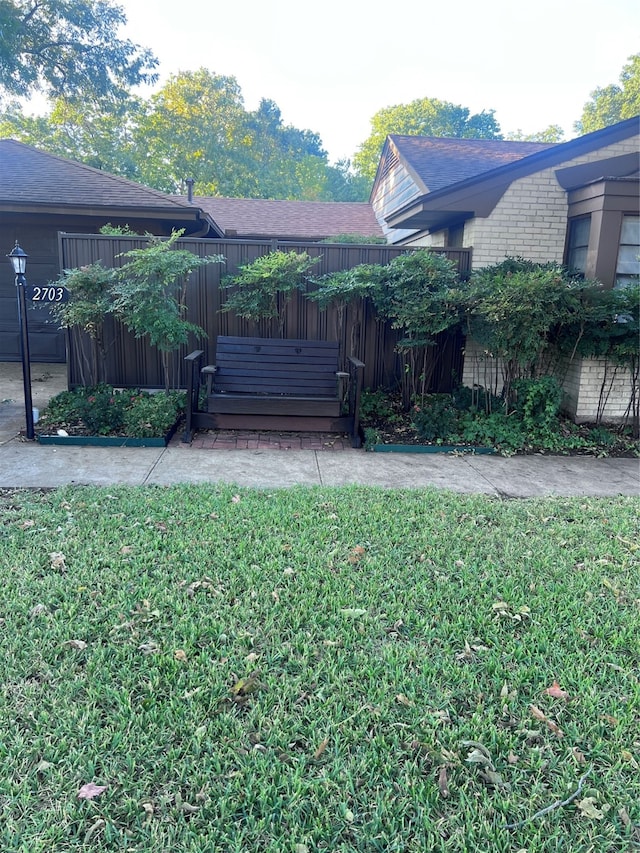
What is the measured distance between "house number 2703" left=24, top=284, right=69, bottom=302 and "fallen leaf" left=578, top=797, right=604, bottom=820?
663 centimetres

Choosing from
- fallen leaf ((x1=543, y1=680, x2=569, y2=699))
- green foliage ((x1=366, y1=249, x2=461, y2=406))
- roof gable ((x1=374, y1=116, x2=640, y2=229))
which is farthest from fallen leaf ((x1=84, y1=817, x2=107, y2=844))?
roof gable ((x1=374, y1=116, x2=640, y2=229))

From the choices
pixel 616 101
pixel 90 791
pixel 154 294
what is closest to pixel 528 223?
pixel 154 294

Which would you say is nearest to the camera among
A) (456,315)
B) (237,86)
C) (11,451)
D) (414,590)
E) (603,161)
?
(414,590)

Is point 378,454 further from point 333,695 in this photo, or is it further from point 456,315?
point 333,695

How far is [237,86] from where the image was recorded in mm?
31203

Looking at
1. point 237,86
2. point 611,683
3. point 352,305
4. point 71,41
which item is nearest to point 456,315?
point 352,305

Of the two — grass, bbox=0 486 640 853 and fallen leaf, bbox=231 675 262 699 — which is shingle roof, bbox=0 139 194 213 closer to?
grass, bbox=0 486 640 853

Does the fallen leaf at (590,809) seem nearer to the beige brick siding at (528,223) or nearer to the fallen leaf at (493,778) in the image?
the fallen leaf at (493,778)

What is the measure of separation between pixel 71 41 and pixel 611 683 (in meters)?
15.1

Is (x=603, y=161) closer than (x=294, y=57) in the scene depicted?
Yes

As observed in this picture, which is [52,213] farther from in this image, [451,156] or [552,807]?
[552,807]

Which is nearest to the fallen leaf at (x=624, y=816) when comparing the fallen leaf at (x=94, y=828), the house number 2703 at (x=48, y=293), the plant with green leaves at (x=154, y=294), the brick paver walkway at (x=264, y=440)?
the fallen leaf at (x=94, y=828)

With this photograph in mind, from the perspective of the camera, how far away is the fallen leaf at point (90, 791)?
1.78m

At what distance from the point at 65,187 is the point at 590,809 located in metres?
11.0
